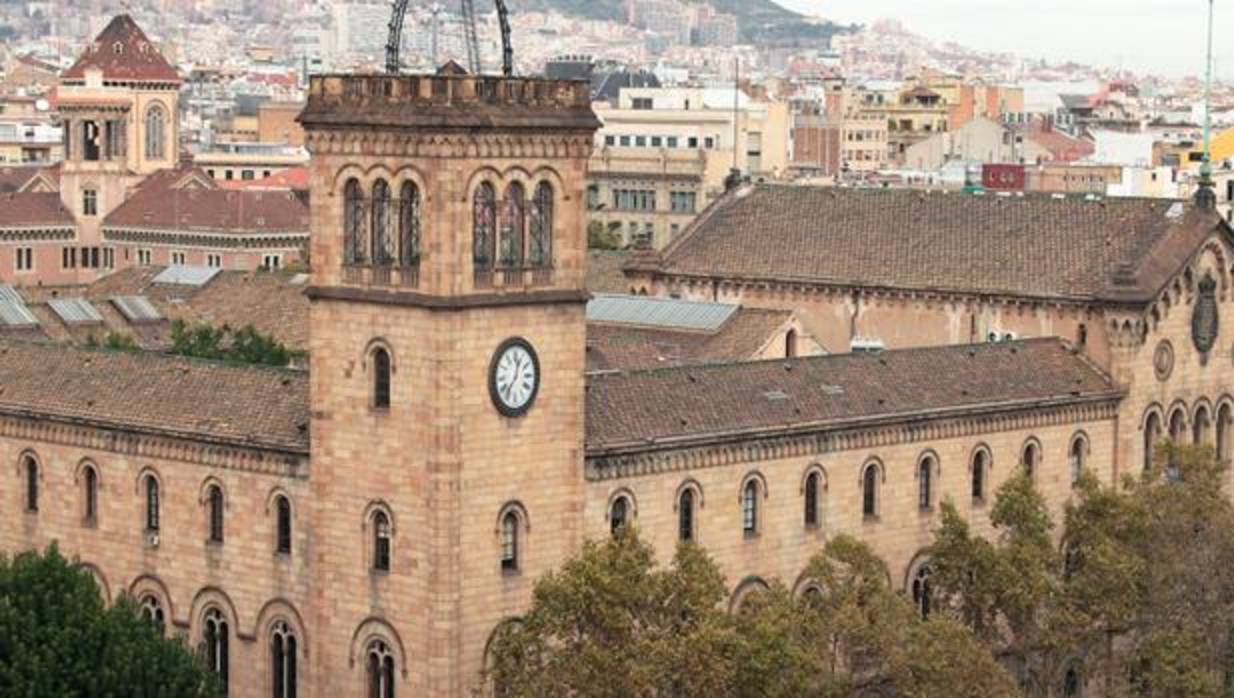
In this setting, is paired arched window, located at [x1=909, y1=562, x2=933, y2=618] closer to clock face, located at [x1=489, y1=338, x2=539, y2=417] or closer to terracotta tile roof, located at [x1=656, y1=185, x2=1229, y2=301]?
terracotta tile roof, located at [x1=656, y1=185, x2=1229, y2=301]

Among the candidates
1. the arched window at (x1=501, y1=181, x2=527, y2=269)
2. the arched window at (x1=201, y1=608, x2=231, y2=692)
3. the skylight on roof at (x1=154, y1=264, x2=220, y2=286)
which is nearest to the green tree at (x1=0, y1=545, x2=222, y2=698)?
the arched window at (x1=201, y1=608, x2=231, y2=692)

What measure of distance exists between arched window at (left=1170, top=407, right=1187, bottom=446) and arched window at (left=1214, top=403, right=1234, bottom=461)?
2510 mm

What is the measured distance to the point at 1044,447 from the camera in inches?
3691

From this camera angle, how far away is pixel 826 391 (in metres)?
87.8

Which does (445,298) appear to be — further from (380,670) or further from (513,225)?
(380,670)

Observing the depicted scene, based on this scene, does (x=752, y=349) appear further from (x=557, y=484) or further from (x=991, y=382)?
(x=557, y=484)

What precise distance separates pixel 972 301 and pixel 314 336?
1195 inches

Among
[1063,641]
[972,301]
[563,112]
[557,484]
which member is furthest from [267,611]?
[972,301]

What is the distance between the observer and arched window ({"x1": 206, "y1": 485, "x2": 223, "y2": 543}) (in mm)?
81688

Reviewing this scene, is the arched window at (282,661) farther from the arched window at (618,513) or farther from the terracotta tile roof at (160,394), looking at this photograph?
the arched window at (618,513)

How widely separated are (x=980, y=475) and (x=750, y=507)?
960 centimetres

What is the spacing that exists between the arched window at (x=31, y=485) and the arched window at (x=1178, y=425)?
33.7 metres

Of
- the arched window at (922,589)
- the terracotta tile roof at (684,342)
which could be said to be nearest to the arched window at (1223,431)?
the terracotta tile roof at (684,342)

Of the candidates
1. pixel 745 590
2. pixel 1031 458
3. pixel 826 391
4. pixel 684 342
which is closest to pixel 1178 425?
pixel 1031 458
